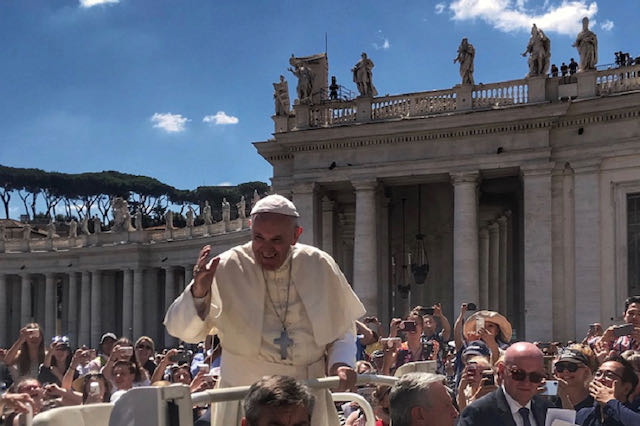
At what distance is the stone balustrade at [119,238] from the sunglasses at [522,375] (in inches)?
1717

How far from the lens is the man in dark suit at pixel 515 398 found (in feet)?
18.2

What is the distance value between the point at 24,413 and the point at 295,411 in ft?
6.22

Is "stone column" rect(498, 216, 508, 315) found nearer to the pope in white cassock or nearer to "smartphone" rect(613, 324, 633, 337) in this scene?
"smartphone" rect(613, 324, 633, 337)

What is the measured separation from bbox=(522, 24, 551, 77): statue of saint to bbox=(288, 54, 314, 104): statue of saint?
28.1 ft

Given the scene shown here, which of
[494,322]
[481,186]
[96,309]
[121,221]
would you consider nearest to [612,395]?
[494,322]

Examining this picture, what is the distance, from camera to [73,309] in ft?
207

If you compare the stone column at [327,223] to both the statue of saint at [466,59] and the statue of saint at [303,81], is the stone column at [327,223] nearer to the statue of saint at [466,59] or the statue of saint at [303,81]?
the statue of saint at [303,81]

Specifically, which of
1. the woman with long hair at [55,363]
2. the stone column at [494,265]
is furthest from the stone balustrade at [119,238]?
the woman with long hair at [55,363]

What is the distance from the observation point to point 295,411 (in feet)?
11.7

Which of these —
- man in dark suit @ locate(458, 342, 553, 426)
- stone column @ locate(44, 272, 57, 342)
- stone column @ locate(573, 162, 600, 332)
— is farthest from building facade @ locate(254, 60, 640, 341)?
stone column @ locate(44, 272, 57, 342)

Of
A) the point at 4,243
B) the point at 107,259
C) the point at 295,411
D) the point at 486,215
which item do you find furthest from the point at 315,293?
the point at 4,243

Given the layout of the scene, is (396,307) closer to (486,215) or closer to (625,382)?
(486,215)

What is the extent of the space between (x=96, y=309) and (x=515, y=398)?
2283 inches

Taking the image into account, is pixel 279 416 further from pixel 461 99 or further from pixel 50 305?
pixel 50 305
